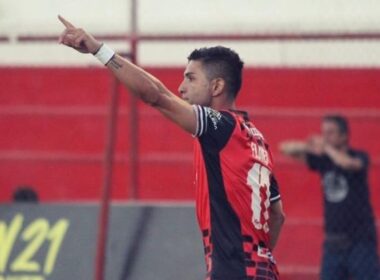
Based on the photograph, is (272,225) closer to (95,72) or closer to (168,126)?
(168,126)

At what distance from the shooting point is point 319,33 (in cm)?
958

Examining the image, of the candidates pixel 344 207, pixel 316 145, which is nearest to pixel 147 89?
pixel 344 207

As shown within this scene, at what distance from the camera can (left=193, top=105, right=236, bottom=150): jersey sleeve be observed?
609 centimetres

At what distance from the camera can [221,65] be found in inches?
254

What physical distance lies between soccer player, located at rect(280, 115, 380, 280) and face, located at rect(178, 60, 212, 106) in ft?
12.3

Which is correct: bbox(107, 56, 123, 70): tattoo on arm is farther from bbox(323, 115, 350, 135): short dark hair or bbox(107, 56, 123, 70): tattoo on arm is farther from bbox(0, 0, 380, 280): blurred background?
bbox(323, 115, 350, 135): short dark hair

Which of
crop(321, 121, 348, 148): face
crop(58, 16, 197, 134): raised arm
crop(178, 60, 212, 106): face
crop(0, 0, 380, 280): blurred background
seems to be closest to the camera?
crop(58, 16, 197, 134): raised arm

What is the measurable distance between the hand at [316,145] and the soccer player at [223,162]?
397 cm

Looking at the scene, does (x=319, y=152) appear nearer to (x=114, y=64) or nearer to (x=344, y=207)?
(x=344, y=207)

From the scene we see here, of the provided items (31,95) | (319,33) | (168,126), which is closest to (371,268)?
(319,33)

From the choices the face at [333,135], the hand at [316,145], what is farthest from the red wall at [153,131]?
the face at [333,135]

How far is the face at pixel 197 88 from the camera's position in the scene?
6398 millimetres

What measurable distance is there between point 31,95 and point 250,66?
2.11 meters

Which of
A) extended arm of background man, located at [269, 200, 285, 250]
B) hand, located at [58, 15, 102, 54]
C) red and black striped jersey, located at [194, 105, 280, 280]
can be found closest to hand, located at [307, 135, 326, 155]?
extended arm of background man, located at [269, 200, 285, 250]
